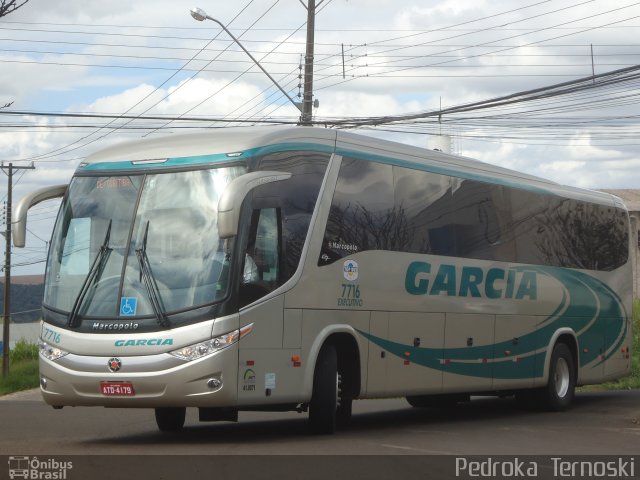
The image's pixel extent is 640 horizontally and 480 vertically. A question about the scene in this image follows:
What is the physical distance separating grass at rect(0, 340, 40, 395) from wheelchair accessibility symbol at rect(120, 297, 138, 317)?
30026mm

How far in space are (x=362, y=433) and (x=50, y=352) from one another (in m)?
3.86

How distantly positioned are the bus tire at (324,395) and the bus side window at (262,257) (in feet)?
4.03

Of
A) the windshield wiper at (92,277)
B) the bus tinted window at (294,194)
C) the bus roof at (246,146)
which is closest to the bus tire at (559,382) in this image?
the bus roof at (246,146)

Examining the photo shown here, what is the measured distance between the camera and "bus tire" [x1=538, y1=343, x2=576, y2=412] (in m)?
19.0

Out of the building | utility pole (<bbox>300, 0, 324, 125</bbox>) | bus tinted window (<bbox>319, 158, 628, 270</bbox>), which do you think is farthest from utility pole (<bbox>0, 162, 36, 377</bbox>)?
bus tinted window (<bbox>319, 158, 628, 270</bbox>)

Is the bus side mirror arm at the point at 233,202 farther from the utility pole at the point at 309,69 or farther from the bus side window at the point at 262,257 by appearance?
the utility pole at the point at 309,69

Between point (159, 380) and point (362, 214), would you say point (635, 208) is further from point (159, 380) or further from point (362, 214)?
point (159, 380)

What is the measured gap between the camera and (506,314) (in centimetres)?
1766

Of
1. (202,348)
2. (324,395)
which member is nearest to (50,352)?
(202,348)

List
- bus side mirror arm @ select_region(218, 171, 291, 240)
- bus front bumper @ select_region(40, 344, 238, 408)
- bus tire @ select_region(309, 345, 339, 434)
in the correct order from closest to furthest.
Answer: bus side mirror arm @ select_region(218, 171, 291, 240), bus front bumper @ select_region(40, 344, 238, 408), bus tire @ select_region(309, 345, 339, 434)

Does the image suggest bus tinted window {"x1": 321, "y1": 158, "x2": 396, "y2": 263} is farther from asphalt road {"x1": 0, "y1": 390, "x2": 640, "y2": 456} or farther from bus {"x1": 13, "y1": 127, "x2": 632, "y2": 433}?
asphalt road {"x1": 0, "y1": 390, "x2": 640, "y2": 456}

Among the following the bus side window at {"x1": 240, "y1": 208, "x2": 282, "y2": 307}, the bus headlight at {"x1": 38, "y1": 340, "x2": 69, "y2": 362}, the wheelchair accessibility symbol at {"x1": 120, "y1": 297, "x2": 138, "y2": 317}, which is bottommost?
the bus headlight at {"x1": 38, "y1": 340, "x2": 69, "y2": 362}

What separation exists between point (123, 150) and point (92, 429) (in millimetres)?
4315

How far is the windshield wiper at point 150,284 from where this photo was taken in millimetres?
12258
